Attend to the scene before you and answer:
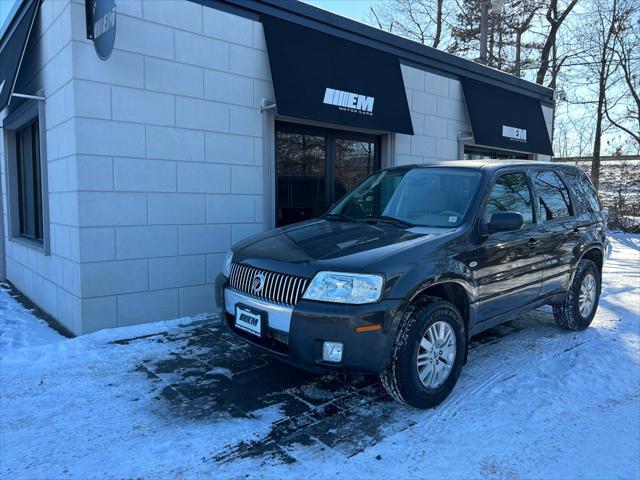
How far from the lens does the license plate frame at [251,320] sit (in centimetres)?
347

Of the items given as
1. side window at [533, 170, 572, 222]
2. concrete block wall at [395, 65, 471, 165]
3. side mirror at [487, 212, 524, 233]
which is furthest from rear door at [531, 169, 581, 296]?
concrete block wall at [395, 65, 471, 165]

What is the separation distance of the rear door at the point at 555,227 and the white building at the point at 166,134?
3.11 meters

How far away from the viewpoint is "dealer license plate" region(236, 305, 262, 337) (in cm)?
350

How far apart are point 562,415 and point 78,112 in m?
5.19

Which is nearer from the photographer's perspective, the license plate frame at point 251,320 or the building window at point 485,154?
the license plate frame at point 251,320

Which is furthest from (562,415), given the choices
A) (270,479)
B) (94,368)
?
(94,368)

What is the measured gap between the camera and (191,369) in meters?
4.18

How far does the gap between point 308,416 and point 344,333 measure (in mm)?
762

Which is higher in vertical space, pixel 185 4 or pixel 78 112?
pixel 185 4

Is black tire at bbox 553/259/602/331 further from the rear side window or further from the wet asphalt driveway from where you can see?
the wet asphalt driveway

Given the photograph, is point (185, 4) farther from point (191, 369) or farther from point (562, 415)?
point (562, 415)

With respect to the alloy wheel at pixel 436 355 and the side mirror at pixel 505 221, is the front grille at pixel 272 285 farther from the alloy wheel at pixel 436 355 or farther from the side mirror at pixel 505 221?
the side mirror at pixel 505 221

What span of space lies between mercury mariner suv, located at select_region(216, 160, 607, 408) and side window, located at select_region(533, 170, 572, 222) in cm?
2

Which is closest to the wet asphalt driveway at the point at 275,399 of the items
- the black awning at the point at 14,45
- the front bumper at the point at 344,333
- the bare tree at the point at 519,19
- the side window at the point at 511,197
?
the front bumper at the point at 344,333
